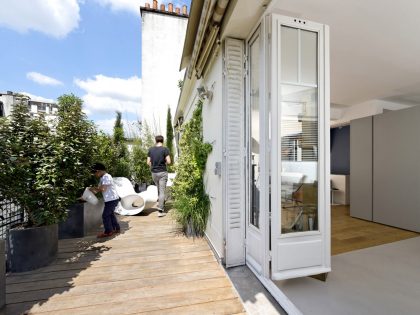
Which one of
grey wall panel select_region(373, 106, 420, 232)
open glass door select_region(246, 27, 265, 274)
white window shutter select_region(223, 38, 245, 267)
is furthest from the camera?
grey wall panel select_region(373, 106, 420, 232)

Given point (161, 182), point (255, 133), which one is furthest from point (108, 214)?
point (255, 133)

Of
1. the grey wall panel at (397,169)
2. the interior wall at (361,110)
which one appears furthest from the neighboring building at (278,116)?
the interior wall at (361,110)

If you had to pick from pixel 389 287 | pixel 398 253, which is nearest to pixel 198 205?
pixel 389 287

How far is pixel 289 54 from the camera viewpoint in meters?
1.92

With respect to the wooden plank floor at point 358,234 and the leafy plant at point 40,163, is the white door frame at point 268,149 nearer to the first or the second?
the wooden plank floor at point 358,234

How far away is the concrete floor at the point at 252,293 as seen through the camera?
164 cm

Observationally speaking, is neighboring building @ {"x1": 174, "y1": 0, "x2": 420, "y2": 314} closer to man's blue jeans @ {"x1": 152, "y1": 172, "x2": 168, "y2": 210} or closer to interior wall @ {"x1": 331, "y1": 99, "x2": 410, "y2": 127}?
man's blue jeans @ {"x1": 152, "y1": 172, "x2": 168, "y2": 210}

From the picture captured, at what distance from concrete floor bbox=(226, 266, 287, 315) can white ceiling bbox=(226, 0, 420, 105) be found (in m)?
2.43

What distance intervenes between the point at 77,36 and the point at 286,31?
638 cm

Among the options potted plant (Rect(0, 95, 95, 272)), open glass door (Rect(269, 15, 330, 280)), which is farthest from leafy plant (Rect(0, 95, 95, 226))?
open glass door (Rect(269, 15, 330, 280))

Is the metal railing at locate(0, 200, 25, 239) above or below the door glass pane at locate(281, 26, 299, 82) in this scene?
below

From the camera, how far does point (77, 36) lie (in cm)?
590

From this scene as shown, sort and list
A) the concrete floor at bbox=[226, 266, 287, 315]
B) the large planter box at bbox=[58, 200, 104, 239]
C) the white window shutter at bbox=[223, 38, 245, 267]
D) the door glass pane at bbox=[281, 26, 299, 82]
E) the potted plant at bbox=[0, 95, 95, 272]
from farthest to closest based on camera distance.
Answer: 1. the large planter box at bbox=[58, 200, 104, 239]
2. the white window shutter at bbox=[223, 38, 245, 267]
3. the potted plant at bbox=[0, 95, 95, 272]
4. the door glass pane at bbox=[281, 26, 299, 82]
5. the concrete floor at bbox=[226, 266, 287, 315]

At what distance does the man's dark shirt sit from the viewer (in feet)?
14.7
